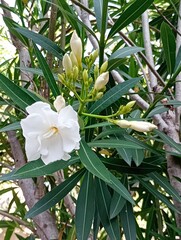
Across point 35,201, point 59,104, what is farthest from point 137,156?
point 35,201

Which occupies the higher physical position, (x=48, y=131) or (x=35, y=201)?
(x=48, y=131)

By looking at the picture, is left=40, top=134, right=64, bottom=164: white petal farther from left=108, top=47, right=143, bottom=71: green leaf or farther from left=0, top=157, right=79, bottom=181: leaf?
left=108, top=47, right=143, bottom=71: green leaf

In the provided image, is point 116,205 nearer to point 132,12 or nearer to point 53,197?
point 53,197

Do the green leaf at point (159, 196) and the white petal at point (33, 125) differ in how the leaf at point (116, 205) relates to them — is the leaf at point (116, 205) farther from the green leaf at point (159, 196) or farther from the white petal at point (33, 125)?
the white petal at point (33, 125)

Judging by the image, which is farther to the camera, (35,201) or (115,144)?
(35,201)

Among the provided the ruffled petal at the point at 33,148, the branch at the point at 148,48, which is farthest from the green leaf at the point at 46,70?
the branch at the point at 148,48

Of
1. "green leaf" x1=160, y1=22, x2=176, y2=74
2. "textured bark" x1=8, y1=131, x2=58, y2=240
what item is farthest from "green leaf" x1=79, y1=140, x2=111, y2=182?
"textured bark" x1=8, y1=131, x2=58, y2=240

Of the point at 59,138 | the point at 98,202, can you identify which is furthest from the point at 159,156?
the point at 59,138
